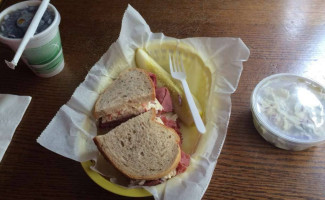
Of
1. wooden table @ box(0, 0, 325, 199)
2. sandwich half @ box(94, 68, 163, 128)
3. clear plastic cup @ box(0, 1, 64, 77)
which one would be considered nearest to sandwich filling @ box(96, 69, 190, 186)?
sandwich half @ box(94, 68, 163, 128)

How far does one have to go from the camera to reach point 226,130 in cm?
84

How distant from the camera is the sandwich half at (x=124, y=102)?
92 centimetres

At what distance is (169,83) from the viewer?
39.3 inches

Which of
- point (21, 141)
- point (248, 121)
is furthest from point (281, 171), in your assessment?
point (21, 141)

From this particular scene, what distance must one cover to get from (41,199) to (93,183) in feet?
0.44

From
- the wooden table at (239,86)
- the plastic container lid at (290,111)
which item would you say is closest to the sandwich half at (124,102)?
the wooden table at (239,86)

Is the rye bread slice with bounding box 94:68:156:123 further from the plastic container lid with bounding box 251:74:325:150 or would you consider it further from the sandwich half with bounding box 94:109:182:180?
the plastic container lid with bounding box 251:74:325:150

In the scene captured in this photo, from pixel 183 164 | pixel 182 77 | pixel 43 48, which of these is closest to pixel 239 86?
pixel 182 77

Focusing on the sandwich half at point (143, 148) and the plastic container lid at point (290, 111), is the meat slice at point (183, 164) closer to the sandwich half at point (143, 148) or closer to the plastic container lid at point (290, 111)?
the sandwich half at point (143, 148)

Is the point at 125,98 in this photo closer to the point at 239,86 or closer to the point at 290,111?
the point at 239,86

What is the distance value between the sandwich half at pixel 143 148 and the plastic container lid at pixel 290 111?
24cm

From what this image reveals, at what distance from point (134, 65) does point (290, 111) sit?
1.66ft

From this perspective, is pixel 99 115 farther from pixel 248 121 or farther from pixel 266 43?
pixel 266 43

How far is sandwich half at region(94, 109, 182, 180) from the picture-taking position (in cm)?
78
